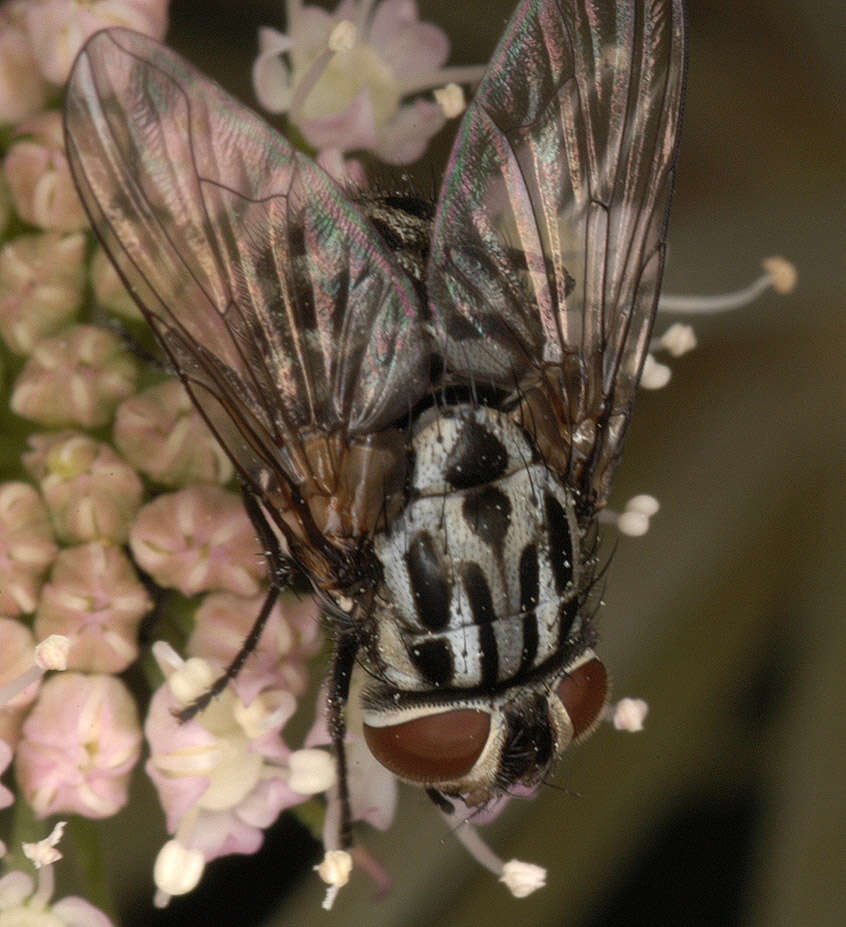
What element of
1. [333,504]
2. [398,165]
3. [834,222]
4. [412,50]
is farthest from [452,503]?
[834,222]

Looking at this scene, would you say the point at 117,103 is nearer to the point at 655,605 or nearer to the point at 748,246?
the point at 655,605

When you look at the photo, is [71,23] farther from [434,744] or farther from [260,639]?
[434,744]

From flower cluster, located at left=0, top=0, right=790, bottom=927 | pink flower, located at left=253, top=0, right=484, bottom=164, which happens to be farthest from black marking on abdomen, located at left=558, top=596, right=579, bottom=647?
pink flower, located at left=253, top=0, right=484, bottom=164

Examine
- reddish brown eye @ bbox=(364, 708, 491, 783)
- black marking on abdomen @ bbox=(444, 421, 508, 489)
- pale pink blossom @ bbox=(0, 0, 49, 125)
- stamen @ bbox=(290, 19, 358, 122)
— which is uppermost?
stamen @ bbox=(290, 19, 358, 122)

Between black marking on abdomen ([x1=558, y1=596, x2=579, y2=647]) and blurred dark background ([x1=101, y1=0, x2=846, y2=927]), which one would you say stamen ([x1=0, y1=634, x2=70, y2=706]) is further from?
blurred dark background ([x1=101, y1=0, x2=846, y2=927])

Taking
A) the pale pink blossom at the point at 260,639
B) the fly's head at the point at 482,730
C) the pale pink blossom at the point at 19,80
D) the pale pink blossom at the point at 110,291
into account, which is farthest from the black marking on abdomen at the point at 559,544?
the pale pink blossom at the point at 19,80

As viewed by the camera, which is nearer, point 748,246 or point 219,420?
point 219,420
